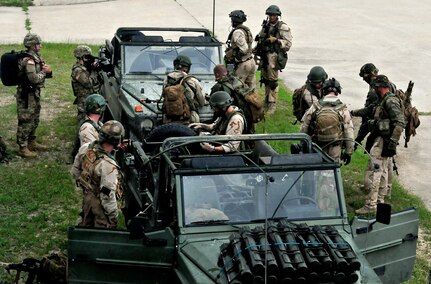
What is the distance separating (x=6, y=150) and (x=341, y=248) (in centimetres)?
786

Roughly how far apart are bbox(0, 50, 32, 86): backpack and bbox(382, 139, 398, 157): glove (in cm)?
542

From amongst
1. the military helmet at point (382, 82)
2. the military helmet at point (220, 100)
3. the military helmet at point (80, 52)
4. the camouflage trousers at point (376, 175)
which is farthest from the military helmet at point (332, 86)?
the military helmet at point (80, 52)

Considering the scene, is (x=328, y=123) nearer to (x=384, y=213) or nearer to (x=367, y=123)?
(x=367, y=123)

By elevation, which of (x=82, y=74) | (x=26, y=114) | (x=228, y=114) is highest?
(x=228, y=114)

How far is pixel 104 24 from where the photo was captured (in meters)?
25.2

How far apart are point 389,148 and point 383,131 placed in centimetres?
25

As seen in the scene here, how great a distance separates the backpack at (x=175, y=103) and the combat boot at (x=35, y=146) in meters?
3.31

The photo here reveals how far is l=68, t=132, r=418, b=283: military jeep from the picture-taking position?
22.4 feet

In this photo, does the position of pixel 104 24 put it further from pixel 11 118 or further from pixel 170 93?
pixel 170 93

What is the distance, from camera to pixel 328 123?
10664mm

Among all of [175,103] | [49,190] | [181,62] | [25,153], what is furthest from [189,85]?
[25,153]

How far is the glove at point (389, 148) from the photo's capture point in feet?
37.1

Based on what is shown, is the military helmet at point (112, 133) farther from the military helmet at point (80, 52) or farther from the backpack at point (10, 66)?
the military helmet at point (80, 52)

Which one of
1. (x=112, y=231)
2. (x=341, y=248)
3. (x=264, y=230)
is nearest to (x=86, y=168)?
(x=112, y=231)
